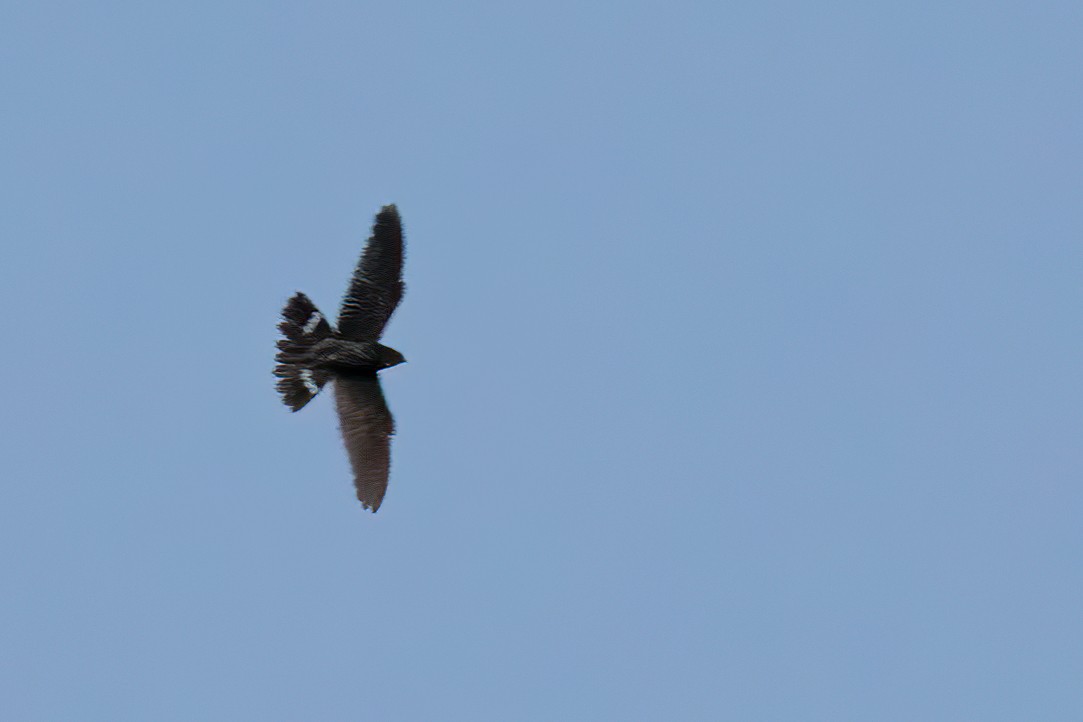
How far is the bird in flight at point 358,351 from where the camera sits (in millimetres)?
37875

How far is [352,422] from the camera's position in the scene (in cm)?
3791

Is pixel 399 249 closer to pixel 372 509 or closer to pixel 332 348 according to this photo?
pixel 332 348

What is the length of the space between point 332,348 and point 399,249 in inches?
77.9

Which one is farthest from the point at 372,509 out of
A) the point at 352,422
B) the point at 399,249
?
the point at 399,249

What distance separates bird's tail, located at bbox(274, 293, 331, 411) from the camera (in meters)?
38.0

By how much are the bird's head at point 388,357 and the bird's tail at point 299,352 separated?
965 mm

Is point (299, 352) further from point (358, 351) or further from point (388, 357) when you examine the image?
point (388, 357)

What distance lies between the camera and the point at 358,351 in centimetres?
3831

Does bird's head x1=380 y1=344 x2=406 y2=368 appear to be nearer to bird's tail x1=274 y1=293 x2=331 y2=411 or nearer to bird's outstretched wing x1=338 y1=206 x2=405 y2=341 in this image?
bird's outstretched wing x1=338 y1=206 x2=405 y2=341

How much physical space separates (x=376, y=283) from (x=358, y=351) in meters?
1.16

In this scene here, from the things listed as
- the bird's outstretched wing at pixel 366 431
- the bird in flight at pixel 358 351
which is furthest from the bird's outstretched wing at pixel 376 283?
the bird's outstretched wing at pixel 366 431

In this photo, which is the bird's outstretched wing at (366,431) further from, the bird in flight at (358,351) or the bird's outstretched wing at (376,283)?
the bird's outstretched wing at (376,283)

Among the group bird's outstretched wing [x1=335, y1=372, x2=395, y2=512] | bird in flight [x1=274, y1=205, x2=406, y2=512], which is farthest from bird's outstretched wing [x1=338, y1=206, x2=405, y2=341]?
bird's outstretched wing [x1=335, y1=372, x2=395, y2=512]

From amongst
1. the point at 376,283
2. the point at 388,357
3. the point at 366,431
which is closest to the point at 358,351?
the point at 388,357
